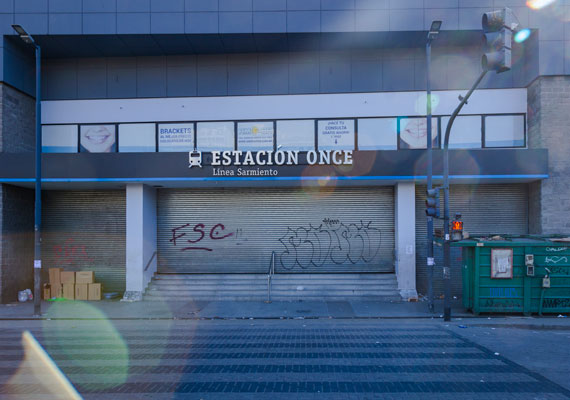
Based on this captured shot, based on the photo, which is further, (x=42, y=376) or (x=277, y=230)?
(x=277, y=230)

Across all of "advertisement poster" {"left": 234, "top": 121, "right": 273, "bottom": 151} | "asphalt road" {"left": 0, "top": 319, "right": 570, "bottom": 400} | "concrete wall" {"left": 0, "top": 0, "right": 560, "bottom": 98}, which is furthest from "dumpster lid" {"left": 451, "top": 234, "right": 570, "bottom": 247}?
"advertisement poster" {"left": 234, "top": 121, "right": 273, "bottom": 151}

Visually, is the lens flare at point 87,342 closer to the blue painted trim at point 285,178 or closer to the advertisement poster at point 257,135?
the blue painted trim at point 285,178

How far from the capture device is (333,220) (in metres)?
16.1

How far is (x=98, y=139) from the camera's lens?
16281 millimetres

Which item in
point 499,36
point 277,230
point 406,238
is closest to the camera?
point 499,36

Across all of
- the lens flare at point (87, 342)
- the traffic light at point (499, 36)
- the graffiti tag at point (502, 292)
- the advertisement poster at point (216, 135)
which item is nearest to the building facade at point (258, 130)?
the advertisement poster at point (216, 135)

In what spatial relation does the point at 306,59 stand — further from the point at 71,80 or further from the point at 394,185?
the point at 71,80

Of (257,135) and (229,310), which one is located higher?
(257,135)

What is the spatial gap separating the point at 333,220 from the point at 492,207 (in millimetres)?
5956

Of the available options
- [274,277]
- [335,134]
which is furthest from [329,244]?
[335,134]

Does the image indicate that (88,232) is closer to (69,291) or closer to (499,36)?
(69,291)

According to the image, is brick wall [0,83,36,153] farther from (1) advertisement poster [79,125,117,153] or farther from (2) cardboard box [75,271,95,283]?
(2) cardboard box [75,271,95,283]

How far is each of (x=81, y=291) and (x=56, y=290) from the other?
3.32 feet

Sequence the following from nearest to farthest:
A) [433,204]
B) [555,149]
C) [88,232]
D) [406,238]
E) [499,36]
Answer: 1. [499,36]
2. [433,204]
3. [555,149]
4. [406,238]
5. [88,232]
